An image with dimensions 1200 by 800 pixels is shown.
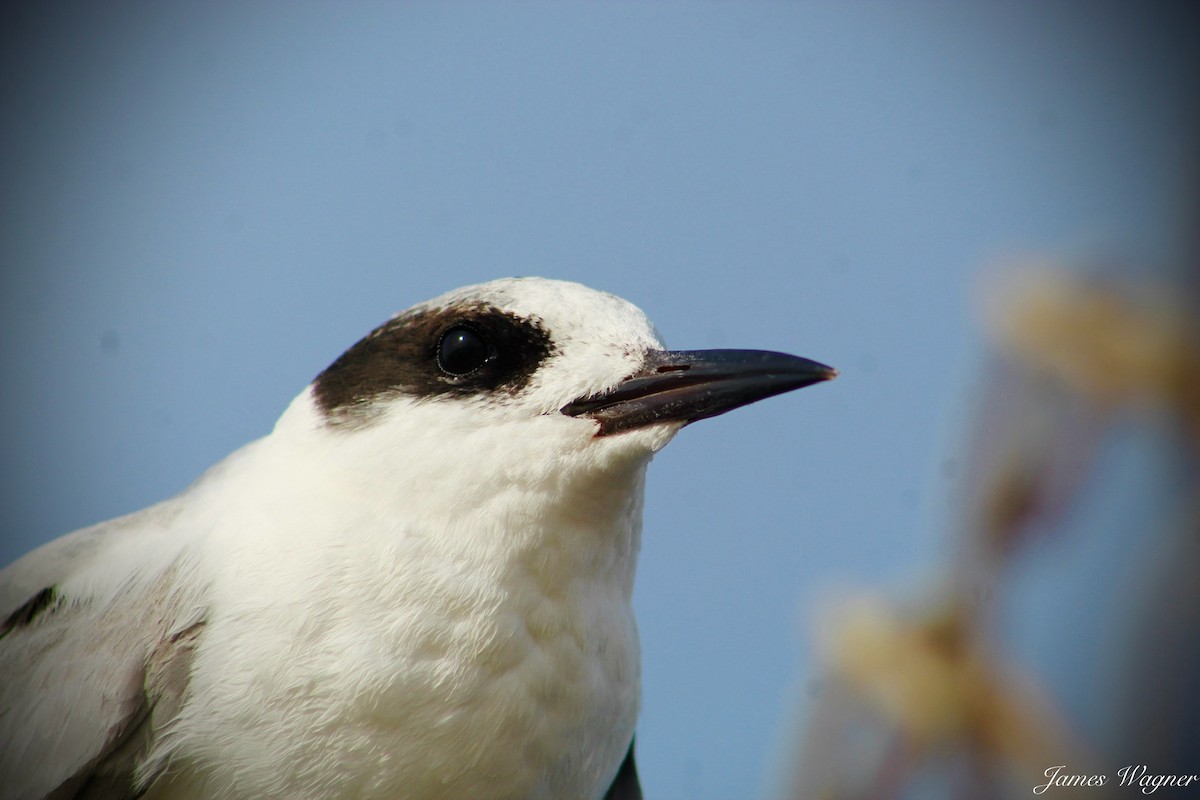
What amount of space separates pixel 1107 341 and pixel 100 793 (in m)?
2.59

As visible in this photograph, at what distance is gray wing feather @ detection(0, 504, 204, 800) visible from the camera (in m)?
2.49

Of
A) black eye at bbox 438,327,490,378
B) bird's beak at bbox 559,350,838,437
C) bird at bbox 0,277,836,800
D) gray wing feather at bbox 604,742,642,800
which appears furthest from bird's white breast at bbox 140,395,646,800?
gray wing feather at bbox 604,742,642,800

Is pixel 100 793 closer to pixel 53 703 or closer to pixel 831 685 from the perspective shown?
pixel 53 703

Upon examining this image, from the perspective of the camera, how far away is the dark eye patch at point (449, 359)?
2.58 meters

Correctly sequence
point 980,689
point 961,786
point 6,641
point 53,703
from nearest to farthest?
point 961,786, point 980,689, point 53,703, point 6,641

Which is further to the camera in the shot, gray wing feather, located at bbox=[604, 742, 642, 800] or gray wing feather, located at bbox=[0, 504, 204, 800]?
gray wing feather, located at bbox=[604, 742, 642, 800]

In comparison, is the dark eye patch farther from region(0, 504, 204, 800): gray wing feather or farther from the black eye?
region(0, 504, 204, 800): gray wing feather

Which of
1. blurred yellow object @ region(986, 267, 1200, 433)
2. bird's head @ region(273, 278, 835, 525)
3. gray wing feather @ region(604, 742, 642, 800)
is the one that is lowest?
gray wing feather @ region(604, 742, 642, 800)

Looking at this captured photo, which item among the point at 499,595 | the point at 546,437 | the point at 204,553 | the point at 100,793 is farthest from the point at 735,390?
the point at 100,793

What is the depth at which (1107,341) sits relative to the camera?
2.67 metres

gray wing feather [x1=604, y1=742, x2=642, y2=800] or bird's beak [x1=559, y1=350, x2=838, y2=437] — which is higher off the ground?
bird's beak [x1=559, y1=350, x2=838, y2=437]

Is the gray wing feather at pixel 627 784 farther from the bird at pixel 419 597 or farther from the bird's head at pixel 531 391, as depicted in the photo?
the bird's head at pixel 531 391

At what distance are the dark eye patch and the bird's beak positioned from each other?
0.59 ft

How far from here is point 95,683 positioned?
256cm
